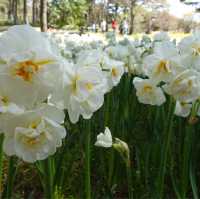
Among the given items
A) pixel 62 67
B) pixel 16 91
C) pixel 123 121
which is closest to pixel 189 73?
pixel 62 67

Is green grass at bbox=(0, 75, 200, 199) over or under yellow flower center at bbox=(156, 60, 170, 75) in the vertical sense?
under

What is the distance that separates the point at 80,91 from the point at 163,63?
45 centimetres

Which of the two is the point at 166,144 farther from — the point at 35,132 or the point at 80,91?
the point at 35,132

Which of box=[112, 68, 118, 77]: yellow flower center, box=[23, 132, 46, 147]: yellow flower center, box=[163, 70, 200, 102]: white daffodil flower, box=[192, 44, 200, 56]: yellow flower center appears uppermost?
box=[192, 44, 200, 56]: yellow flower center

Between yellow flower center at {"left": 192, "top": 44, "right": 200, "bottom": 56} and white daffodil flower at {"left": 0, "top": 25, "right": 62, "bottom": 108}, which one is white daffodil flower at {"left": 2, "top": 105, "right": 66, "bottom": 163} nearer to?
white daffodil flower at {"left": 0, "top": 25, "right": 62, "bottom": 108}

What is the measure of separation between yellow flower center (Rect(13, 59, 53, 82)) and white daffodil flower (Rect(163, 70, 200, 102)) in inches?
22.1

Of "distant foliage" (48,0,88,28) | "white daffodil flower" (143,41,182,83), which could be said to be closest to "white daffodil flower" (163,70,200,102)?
"white daffodil flower" (143,41,182,83)

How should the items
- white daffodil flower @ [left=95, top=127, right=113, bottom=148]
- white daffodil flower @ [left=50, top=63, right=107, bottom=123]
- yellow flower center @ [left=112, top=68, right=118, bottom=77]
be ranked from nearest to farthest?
1. white daffodil flower @ [left=50, top=63, right=107, bottom=123]
2. white daffodil flower @ [left=95, top=127, right=113, bottom=148]
3. yellow flower center @ [left=112, top=68, right=118, bottom=77]

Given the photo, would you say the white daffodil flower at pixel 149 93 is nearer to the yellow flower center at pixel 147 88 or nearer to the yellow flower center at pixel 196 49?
the yellow flower center at pixel 147 88

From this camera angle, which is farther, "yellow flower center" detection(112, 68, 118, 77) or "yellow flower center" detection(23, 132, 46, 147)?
"yellow flower center" detection(112, 68, 118, 77)

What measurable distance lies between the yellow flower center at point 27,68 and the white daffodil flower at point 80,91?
11cm

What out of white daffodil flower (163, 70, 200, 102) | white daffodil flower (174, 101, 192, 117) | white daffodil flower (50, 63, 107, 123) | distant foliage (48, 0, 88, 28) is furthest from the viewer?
distant foliage (48, 0, 88, 28)

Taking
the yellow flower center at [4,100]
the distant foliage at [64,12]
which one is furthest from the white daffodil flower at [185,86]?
the distant foliage at [64,12]

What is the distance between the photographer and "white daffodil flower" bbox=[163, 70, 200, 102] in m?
1.28
